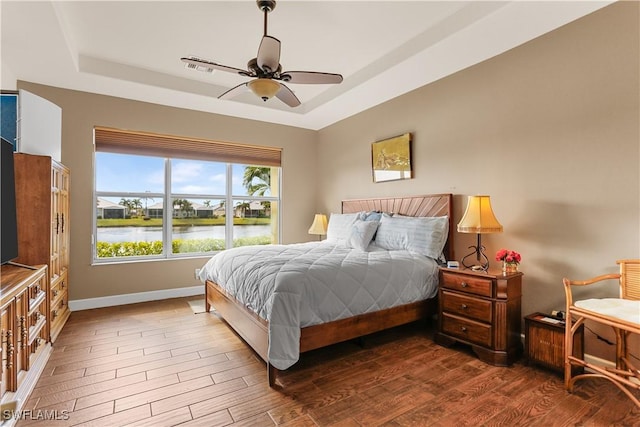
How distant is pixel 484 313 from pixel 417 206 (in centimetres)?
145

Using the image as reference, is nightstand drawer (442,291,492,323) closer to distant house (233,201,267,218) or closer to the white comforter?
the white comforter

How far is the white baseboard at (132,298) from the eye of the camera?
387 centimetres

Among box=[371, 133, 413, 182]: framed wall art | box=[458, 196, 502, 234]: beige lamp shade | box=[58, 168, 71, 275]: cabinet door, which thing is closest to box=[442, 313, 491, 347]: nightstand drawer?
box=[458, 196, 502, 234]: beige lamp shade

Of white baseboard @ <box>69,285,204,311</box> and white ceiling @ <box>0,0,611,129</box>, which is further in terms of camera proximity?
white baseboard @ <box>69,285,204,311</box>

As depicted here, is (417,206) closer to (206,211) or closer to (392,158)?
(392,158)

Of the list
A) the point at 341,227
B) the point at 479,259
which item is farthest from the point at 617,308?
the point at 341,227

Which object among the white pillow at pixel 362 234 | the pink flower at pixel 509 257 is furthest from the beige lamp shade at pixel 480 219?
the white pillow at pixel 362 234

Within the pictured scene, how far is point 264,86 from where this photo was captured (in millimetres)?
2500

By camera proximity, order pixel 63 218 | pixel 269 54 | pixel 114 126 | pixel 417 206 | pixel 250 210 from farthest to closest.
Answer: pixel 250 210 < pixel 114 126 < pixel 417 206 < pixel 63 218 < pixel 269 54

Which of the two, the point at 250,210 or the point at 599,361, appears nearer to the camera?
the point at 599,361

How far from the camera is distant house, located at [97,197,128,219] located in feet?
13.5

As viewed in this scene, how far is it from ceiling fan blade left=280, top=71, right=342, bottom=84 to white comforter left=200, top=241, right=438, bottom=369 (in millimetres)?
1496

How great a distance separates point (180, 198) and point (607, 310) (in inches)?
184

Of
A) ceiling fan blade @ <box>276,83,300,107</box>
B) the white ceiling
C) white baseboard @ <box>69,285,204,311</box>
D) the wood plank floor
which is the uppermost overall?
the white ceiling
